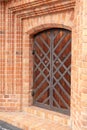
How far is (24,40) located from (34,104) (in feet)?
4.39

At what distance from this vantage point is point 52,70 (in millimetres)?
4801

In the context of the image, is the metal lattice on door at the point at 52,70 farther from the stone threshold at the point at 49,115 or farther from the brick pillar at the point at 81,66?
the brick pillar at the point at 81,66

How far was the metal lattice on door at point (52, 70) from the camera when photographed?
454 centimetres

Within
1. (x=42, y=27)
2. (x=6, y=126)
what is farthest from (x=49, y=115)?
(x=42, y=27)

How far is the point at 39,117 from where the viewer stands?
4.86 metres

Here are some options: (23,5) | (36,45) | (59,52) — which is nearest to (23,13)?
(23,5)

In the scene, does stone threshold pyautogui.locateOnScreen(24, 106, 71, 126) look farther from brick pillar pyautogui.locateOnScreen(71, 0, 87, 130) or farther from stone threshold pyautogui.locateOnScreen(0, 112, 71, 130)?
brick pillar pyautogui.locateOnScreen(71, 0, 87, 130)

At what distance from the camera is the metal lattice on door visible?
454 centimetres

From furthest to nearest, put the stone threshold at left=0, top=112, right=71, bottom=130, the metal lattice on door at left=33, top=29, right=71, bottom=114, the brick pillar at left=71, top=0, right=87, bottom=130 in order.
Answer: the metal lattice on door at left=33, top=29, right=71, bottom=114 → the stone threshold at left=0, top=112, right=71, bottom=130 → the brick pillar at left=71, top=0, right=87, bottom=130

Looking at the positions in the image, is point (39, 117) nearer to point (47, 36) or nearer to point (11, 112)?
point (11, 112)

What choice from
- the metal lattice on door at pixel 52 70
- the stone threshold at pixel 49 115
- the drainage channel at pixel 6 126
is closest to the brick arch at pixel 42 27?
the metal lattice on door at pixel 52 70

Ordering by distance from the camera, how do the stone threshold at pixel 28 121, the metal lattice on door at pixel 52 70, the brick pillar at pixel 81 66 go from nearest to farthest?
the brick pillar at pixel 81 66 < the stone threshold at pixel 28 121 < the metal lattice on door at pixel 52 70

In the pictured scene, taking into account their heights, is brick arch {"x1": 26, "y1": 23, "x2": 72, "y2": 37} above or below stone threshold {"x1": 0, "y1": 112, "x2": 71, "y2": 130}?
above

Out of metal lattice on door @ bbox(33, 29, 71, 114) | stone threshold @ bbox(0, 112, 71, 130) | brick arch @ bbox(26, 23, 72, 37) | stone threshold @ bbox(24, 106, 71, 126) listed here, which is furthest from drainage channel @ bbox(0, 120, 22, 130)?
brick arch @ bbox(26, 23, 72, 37)
